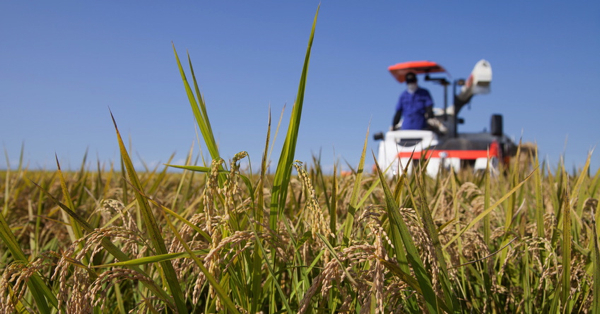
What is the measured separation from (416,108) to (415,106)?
0.19ft

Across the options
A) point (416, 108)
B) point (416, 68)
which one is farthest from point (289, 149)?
point (416, 68)

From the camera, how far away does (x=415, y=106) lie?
9352 mm

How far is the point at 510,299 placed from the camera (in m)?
1.21

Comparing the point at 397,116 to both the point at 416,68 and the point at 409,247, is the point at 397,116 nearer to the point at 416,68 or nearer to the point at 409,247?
the point at 416,68

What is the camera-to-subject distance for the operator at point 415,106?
9289mm

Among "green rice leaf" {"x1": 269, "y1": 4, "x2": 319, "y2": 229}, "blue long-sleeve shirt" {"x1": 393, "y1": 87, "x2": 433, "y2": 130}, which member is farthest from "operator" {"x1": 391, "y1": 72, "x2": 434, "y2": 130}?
"green rice leaf" {"x1": 269, "y1": 4, "x2": 319, "y2": 229}

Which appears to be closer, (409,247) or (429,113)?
(409,247)

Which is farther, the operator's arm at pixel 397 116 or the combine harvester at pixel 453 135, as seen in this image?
the operator's arm at pixel 397 116

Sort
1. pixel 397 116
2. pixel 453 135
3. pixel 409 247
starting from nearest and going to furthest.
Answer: pixel 409 247
pixel 397 116
pixel 453 135

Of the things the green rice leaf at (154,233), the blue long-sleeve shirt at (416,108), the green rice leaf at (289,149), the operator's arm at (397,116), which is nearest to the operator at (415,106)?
the blue long-sleeve shirt at (416,108)

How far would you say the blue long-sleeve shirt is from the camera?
9273 mm

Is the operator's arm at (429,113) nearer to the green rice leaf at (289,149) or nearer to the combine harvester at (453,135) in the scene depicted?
the combine harvester at (453,135)

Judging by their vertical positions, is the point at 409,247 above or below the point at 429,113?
below

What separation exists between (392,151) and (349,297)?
873cm
